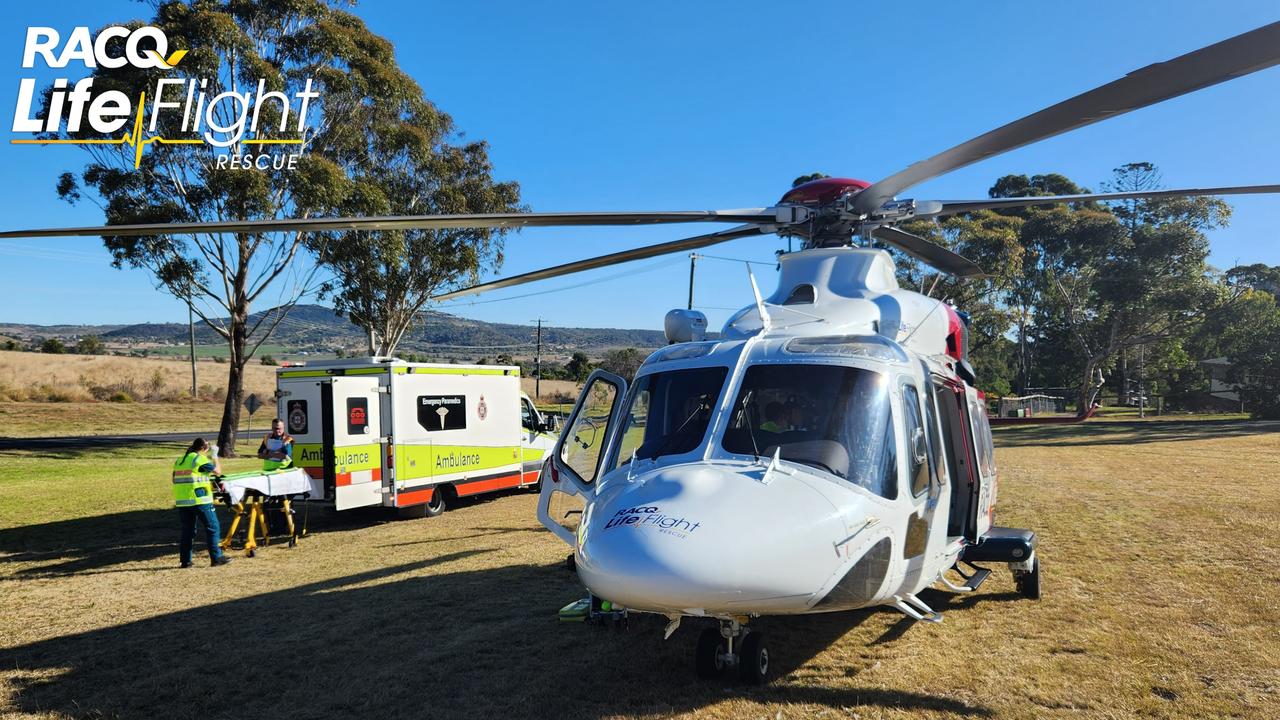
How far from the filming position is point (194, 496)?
888 centimetres

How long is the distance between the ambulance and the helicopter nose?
26.3 feet

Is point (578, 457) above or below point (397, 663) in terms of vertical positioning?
above

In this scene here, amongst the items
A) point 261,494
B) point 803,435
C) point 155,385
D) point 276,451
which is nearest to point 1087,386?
point 276,451

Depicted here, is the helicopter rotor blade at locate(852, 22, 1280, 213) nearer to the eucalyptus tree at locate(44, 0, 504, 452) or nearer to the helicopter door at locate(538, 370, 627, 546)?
the helicopter door at locate(538, 370, 627, 546)

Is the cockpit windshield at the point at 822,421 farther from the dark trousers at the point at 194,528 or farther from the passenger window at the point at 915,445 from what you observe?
the dark trousers at the point at 194,528

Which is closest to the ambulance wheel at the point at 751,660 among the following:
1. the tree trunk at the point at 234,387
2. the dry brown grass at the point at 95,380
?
the tree trunk at the point at 234,387

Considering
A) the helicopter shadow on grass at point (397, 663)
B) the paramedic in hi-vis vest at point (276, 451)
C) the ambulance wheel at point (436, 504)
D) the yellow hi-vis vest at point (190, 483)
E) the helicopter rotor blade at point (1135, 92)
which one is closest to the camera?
the helicopter rotor blade at point (1135, 92)

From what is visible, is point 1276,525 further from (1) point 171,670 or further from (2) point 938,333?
(1) point 171,670

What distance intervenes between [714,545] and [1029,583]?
4.80 metres

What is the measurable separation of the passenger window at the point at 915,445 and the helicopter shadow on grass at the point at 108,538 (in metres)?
8.42

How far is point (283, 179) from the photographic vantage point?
68.6 ft

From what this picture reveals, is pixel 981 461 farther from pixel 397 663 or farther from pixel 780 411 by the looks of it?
pixel 397 663

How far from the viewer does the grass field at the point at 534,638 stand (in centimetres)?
488

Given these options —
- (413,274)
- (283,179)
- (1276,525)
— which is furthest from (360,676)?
(413,274)
